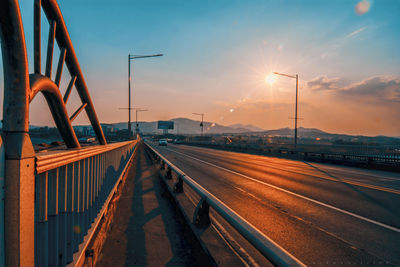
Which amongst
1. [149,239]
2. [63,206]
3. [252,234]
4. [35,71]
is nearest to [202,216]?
[149,239]

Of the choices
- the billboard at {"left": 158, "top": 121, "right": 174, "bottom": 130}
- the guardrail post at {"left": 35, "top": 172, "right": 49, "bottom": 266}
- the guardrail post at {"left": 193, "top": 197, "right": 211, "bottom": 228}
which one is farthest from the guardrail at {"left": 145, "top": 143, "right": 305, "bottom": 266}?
the billboard at {"left": 158, "top": 121, "right": 174, "bottom": 130}

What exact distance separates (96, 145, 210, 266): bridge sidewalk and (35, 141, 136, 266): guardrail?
0.79 meters

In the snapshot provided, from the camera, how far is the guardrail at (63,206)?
7.73ft

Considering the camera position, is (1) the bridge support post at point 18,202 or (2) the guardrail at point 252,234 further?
(2) the guardrail at point 252,234

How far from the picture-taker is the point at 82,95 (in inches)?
177

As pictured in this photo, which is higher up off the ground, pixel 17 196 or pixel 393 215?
pixel 17 196

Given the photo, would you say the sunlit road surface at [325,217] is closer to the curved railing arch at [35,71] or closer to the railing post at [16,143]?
the railing post at [16,143]

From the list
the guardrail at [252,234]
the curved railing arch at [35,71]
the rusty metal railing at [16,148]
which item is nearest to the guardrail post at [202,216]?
the guardrail at [252,234]

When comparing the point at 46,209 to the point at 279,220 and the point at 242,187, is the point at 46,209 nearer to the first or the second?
the point at 279,220

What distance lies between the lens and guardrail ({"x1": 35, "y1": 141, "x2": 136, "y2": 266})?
7.73 ft

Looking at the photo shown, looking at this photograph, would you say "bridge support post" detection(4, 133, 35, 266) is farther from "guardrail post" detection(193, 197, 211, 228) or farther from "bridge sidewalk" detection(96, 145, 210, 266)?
"guardrail post" detection(193, 197, 211, 228)

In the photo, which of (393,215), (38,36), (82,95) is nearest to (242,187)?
(393,215)

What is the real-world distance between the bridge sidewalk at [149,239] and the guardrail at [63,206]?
0.79 metres

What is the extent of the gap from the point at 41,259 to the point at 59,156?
97 centimetres
